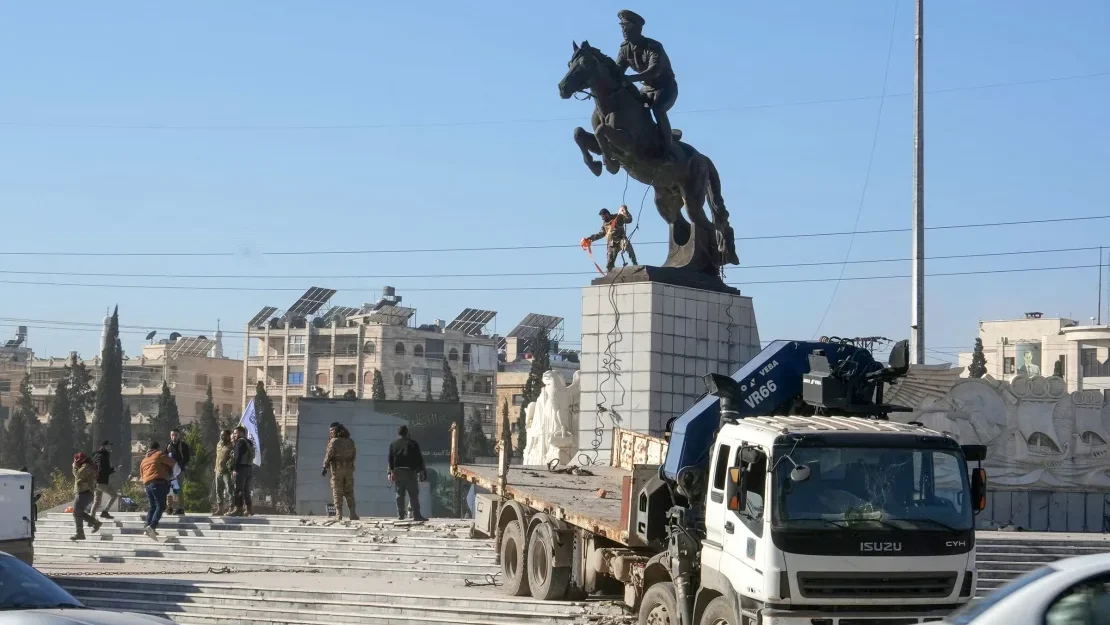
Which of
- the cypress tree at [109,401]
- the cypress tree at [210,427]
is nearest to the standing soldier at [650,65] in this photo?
the cypress tree at [109,401]

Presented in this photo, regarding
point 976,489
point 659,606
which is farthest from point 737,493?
point 659,606

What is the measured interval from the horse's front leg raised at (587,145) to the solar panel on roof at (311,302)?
97.3 metres

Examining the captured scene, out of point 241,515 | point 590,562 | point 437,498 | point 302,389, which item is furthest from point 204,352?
point 590,562

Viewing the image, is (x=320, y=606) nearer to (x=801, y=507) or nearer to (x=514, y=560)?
(x=514, y=560)

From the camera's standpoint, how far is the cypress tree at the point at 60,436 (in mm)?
87250

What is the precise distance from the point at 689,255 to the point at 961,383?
609 centimetres

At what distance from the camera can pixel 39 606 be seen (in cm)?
959

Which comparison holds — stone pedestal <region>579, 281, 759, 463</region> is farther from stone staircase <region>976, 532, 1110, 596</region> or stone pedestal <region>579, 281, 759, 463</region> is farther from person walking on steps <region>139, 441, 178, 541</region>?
person walking on steps <region>139, 441, 178, 541</region>

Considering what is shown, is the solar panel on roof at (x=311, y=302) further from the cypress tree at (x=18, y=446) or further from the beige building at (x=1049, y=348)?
the beige building at (x=1049, y=348)

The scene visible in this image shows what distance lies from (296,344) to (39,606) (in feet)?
356

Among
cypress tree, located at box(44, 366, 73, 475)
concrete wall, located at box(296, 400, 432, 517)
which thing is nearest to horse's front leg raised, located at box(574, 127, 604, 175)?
concrete wall, located at box(296, 400, 432, 517)

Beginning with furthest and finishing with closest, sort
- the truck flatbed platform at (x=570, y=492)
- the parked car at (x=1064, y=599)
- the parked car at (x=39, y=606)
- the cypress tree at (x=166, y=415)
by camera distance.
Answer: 1. the cypress tree at (x=166, y=415)
2. the truck flatbed platform at (x=570, y=492)
3. the parked car at (x=39, y=606)
4. the parked car at (x=1064, y=599)

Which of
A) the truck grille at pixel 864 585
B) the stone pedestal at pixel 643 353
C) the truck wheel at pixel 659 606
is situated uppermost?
the stone pedestal at pixel 643 353

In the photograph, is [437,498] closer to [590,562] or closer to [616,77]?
[616,77]
